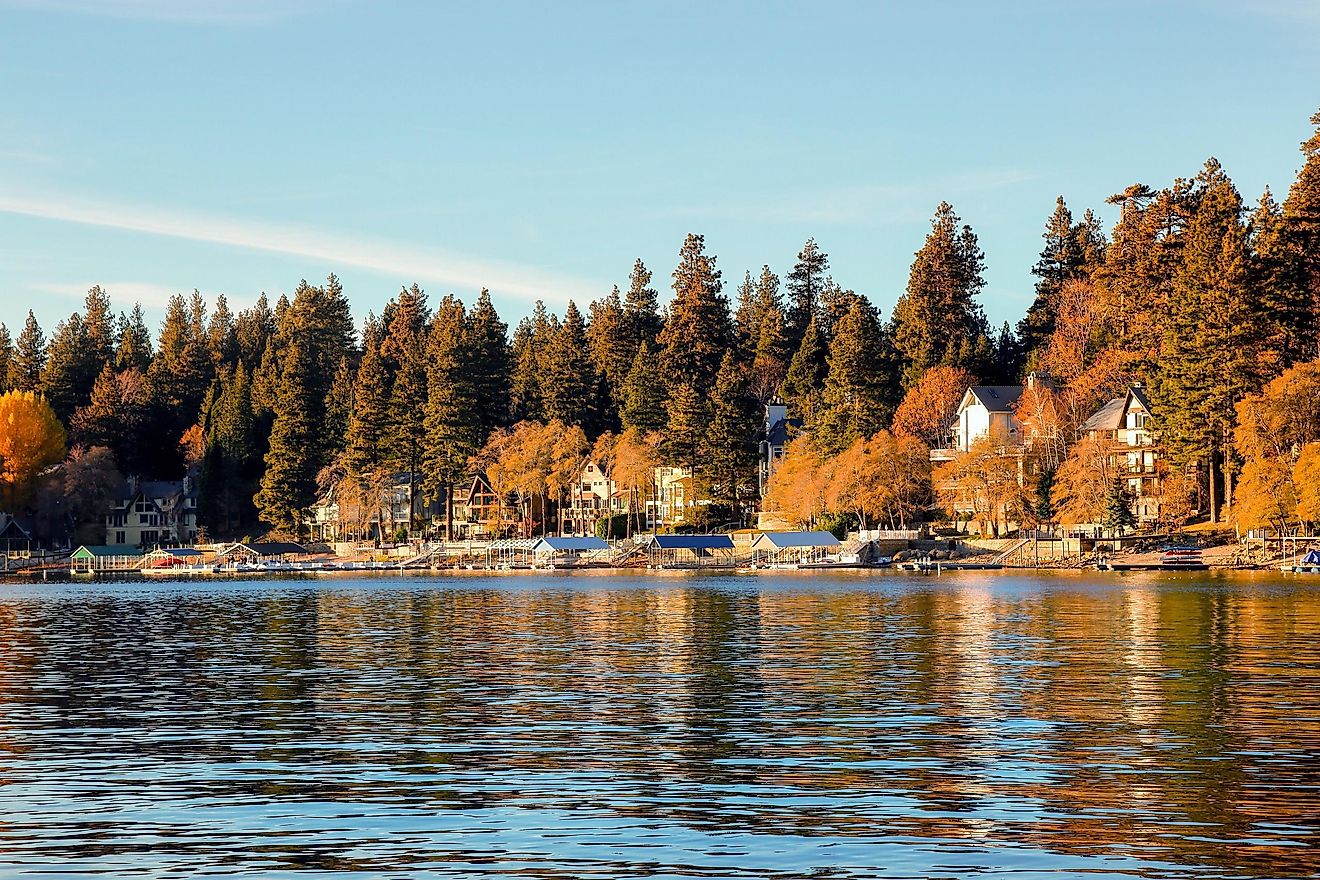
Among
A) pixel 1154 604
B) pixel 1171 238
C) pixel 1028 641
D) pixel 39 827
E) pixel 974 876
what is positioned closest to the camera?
pixel 974 876

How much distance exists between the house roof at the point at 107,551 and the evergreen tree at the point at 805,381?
246ft

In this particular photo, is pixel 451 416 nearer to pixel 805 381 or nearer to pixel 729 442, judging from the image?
pixel 729 442

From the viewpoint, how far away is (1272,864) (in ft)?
53.1

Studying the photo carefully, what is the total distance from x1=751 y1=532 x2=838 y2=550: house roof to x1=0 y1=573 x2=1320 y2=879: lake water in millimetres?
77377

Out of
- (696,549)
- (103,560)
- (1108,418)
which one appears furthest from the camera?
(103,560)

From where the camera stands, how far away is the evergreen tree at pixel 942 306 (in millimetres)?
149250

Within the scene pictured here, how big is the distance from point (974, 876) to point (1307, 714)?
1464 centimetres

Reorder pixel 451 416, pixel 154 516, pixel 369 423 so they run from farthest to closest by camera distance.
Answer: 1. pixel 154 516
2. pixel 369 423
3. pixel 451 416

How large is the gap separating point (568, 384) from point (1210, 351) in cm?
7936

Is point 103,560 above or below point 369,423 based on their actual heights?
below

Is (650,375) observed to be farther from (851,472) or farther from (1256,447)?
(1256,447)

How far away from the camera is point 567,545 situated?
148500mm

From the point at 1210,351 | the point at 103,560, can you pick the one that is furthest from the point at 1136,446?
the point at 103,560

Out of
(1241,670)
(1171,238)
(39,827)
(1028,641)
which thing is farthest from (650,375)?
(39,827)
